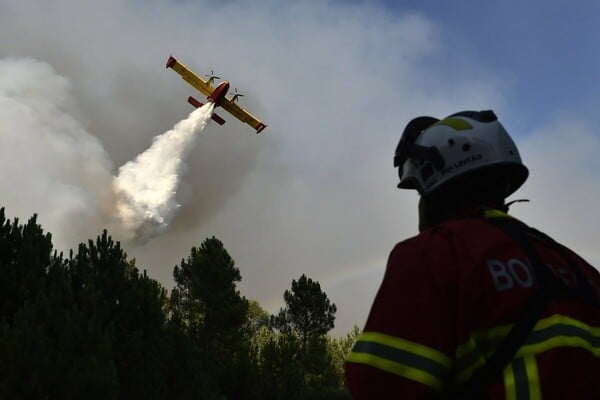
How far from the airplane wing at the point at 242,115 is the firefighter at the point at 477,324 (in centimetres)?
4656

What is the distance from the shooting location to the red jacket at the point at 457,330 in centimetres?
191

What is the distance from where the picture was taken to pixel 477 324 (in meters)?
1.99

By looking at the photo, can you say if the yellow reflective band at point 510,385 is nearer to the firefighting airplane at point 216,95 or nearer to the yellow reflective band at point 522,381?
the yellow reflective band at point 522,381

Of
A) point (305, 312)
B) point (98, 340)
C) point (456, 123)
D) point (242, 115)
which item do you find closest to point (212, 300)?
point (305, 312)

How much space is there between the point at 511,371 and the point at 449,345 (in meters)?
0.21

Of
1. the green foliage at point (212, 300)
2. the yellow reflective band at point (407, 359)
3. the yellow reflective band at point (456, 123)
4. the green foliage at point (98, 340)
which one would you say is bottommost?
the yellow reflective band at point (407, 359)

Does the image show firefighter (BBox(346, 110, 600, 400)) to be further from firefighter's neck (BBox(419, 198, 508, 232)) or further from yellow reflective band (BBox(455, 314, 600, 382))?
firefighter's neck (BBox(419, 198, 508, 232))

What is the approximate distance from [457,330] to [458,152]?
0.75 meters

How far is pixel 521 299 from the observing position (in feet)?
6.63

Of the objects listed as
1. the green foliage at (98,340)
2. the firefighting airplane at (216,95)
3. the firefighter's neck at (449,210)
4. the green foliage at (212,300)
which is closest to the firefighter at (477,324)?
the firefighter's neck at (449,210)

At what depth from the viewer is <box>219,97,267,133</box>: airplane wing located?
1895 inches

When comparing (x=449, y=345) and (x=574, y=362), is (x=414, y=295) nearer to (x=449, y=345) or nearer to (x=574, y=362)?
(x=449, y=345)

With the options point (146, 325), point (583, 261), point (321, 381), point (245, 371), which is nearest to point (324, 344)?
point (321, 381)

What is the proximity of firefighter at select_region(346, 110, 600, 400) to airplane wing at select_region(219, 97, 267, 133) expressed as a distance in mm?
46564
